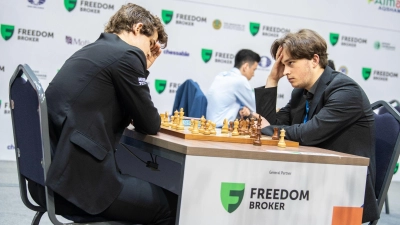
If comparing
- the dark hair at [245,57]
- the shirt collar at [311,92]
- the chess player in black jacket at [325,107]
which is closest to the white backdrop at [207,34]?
the dark hair at [245,57]

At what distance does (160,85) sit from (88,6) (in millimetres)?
1101

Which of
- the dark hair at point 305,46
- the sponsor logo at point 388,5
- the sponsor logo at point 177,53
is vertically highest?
the sponsor logo at point 388,5

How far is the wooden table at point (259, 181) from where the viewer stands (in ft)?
6.07

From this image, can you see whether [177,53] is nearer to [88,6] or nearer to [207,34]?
[207,34]

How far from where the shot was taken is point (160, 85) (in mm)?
5992

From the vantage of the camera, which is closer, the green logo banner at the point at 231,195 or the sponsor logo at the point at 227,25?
the green logo banner at the point at 231,195

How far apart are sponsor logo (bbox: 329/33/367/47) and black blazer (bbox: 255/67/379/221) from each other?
415cm

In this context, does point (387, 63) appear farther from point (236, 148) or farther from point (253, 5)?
point (236, 148)

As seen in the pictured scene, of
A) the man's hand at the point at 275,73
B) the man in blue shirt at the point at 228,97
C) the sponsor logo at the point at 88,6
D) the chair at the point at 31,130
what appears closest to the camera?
the chair at the point at 31,130

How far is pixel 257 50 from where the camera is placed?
634 centimetres

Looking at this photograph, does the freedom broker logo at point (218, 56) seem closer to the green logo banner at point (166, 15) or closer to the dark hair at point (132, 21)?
the green logo banner at point (166, 15)

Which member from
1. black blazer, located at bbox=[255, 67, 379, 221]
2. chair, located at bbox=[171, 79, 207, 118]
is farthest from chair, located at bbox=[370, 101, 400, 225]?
chair, located at bbox=[171, 79, 207, 118]

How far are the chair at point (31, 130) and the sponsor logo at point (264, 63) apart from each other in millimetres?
4485

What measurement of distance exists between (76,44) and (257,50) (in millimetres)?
2012
